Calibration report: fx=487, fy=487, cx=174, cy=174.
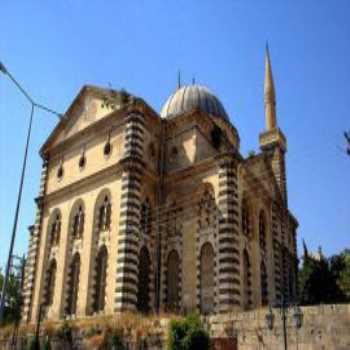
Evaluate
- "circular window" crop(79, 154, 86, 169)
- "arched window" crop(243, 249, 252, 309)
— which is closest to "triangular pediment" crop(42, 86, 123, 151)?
"circular window" crop(79, 154, 86, 169)

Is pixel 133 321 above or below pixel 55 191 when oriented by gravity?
below

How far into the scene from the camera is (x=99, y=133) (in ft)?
114

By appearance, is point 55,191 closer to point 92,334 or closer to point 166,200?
point 166,200

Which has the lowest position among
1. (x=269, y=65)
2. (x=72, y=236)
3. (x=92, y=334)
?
(x=92, y=334)

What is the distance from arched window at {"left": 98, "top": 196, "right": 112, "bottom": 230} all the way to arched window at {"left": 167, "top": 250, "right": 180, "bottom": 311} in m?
4.48

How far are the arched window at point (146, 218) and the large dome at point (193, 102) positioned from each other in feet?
43.8

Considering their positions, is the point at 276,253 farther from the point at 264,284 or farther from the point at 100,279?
the point at 100,279

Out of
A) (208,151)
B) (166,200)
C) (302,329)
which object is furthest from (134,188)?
(302,329)

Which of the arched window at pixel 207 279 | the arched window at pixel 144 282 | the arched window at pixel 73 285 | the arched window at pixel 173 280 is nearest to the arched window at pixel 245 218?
the arched window at pixel 207 279

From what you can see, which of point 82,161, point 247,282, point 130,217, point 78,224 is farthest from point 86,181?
point 247,282

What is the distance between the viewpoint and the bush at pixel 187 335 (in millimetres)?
20359

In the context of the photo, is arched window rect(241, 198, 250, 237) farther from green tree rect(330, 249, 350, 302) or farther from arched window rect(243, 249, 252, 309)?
green tree rect(330, 249, 350, 302)

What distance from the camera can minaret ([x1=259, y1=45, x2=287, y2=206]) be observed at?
1647 inches

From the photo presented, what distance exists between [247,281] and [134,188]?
8994mm
